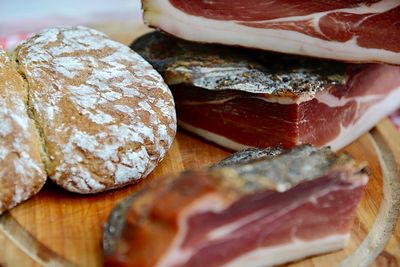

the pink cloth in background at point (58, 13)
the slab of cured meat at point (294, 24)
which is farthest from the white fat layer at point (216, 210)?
the pink cloth in background at point (58, 13)

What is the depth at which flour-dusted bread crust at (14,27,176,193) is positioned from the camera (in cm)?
213

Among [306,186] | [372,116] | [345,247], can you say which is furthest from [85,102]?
[372,116]

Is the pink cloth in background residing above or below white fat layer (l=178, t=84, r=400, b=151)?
below

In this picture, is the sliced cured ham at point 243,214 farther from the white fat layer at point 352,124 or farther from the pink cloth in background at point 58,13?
the pink cloth in background at point 58,13

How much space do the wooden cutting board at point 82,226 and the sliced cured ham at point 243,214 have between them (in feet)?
0.45

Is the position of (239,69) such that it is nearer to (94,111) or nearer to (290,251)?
(94,111)

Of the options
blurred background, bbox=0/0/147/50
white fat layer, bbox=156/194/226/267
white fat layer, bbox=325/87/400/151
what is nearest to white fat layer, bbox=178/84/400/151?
white fat layer, bbox=325/87/400/151

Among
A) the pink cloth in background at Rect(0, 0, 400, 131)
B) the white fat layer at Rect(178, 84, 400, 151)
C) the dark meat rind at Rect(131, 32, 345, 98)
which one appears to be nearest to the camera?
the dark meat rind at Rect(131, 32, 345, 98)

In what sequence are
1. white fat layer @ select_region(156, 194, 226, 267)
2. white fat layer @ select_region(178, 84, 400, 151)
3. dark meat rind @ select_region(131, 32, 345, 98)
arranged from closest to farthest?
white fat layer @ select_region(156, 194, 226, 267) → dark meat rind @ select_region(131, 32, 345, 98) → white fat layer @ select_region(178, 84, 400, 151)

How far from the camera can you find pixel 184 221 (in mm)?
1685

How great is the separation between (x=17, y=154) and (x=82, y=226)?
12.5 inches

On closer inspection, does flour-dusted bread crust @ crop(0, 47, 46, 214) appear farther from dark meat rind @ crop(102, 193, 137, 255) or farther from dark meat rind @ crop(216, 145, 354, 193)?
dark meat rind @ crop(216, 145, 354, 193)

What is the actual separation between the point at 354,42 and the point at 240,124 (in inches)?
22.3

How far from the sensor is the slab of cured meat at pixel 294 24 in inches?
97.3
